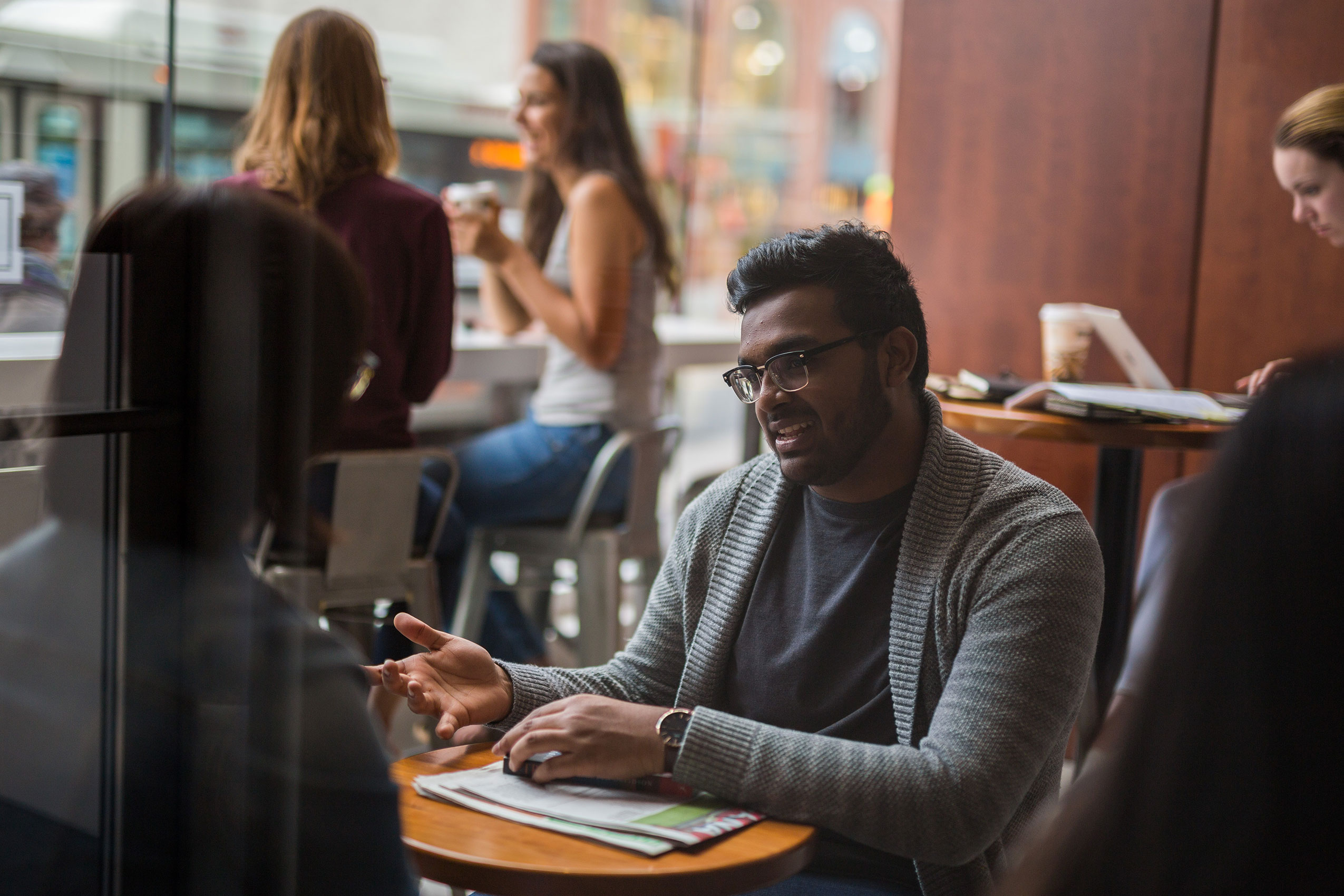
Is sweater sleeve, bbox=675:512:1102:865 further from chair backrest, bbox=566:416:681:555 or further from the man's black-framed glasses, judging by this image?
chair backrest, bbox=566:416:681:555

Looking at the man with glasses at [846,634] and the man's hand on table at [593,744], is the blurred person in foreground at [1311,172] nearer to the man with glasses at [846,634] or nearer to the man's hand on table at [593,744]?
the man with glasses at [846,634]

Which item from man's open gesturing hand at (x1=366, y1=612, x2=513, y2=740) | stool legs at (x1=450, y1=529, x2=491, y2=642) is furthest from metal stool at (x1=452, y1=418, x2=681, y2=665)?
man's open gesturing hand at (x1=366, y1=612, x2=513, y2=740)

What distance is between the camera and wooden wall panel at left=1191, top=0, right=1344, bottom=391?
2758mm

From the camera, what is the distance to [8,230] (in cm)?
125

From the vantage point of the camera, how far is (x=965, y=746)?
115 cm

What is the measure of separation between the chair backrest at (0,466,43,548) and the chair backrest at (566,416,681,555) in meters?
1.51

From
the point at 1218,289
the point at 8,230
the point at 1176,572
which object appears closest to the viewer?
the point at 1176,572

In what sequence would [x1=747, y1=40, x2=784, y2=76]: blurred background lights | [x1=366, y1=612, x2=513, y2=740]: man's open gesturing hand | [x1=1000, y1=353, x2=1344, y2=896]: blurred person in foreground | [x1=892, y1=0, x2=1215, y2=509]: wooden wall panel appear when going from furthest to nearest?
[x1=747, y1=40, x2=784, y2=76]: blurred background lights
[x1=892, y1=0, x2=1215, y2=509]: wooden wall panel
[x1=366, y1=612, x2=513, y2=740]: man's open gesturing hand
[x1=1000, y1=353, x2=1344, y2=896]: blurred person in foreground

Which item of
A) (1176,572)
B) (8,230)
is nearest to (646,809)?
(1176,572)

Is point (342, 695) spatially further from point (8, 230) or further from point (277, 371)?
point (8, 230)

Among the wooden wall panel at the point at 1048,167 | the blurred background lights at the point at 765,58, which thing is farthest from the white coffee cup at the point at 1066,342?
the blurred background lights at the point at 765,58

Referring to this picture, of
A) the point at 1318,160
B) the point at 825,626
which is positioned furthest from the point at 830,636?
the point at 1318,160

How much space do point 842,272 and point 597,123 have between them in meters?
1.65

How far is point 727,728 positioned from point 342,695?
35 centimetres
